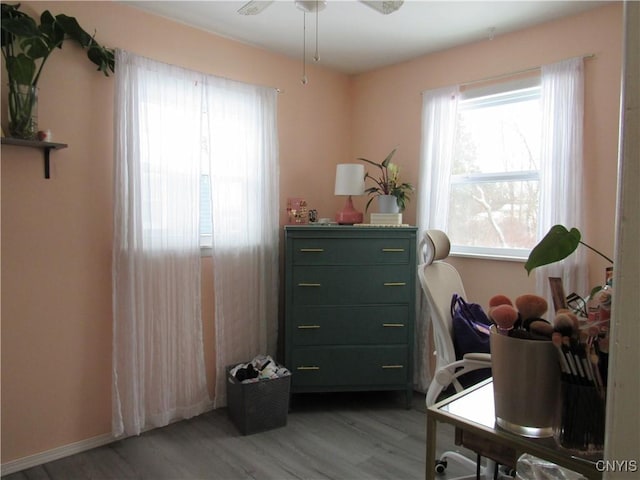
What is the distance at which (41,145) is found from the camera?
2260 mm

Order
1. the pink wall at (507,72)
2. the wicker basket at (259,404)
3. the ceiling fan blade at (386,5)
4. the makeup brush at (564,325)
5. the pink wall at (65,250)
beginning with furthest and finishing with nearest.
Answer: the wicker basket at (259,404), the pink wall at (507,72), the pink wall at (65,250), the ceiling fan blade at (386,5), the makeup brush at (564,325)

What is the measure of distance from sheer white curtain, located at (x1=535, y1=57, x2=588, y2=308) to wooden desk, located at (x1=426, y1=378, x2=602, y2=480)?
5.08 ft

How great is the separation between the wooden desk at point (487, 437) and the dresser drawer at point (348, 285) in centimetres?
162

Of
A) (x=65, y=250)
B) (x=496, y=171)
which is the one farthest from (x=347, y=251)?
(x=65, y=250)

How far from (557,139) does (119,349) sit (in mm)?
2931

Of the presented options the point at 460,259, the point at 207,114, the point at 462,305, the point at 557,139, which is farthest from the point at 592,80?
the point at 207,114

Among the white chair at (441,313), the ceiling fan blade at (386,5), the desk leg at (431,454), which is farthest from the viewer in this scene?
the white chair at (441,313)

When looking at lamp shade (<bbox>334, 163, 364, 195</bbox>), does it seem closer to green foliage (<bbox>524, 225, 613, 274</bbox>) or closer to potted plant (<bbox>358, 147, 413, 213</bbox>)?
potted plant (<bbox>358, 147, 413, 213</bbox>)

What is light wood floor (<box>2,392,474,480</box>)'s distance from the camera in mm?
2307

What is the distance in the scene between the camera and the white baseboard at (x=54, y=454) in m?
2.28

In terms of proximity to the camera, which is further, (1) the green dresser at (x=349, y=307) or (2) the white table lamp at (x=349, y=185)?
(2) the white table lamp at (x=349, y=185)

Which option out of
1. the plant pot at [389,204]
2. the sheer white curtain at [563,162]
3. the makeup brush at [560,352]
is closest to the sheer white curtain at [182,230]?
the plant pot at [389,204]

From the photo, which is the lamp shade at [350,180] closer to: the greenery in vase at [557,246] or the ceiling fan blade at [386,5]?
the ceiling fan blade at [386,5]

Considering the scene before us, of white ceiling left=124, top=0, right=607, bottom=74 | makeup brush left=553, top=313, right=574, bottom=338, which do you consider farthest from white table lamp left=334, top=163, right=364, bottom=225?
makeup brush left=553, top=313, right=574, bottom=338
